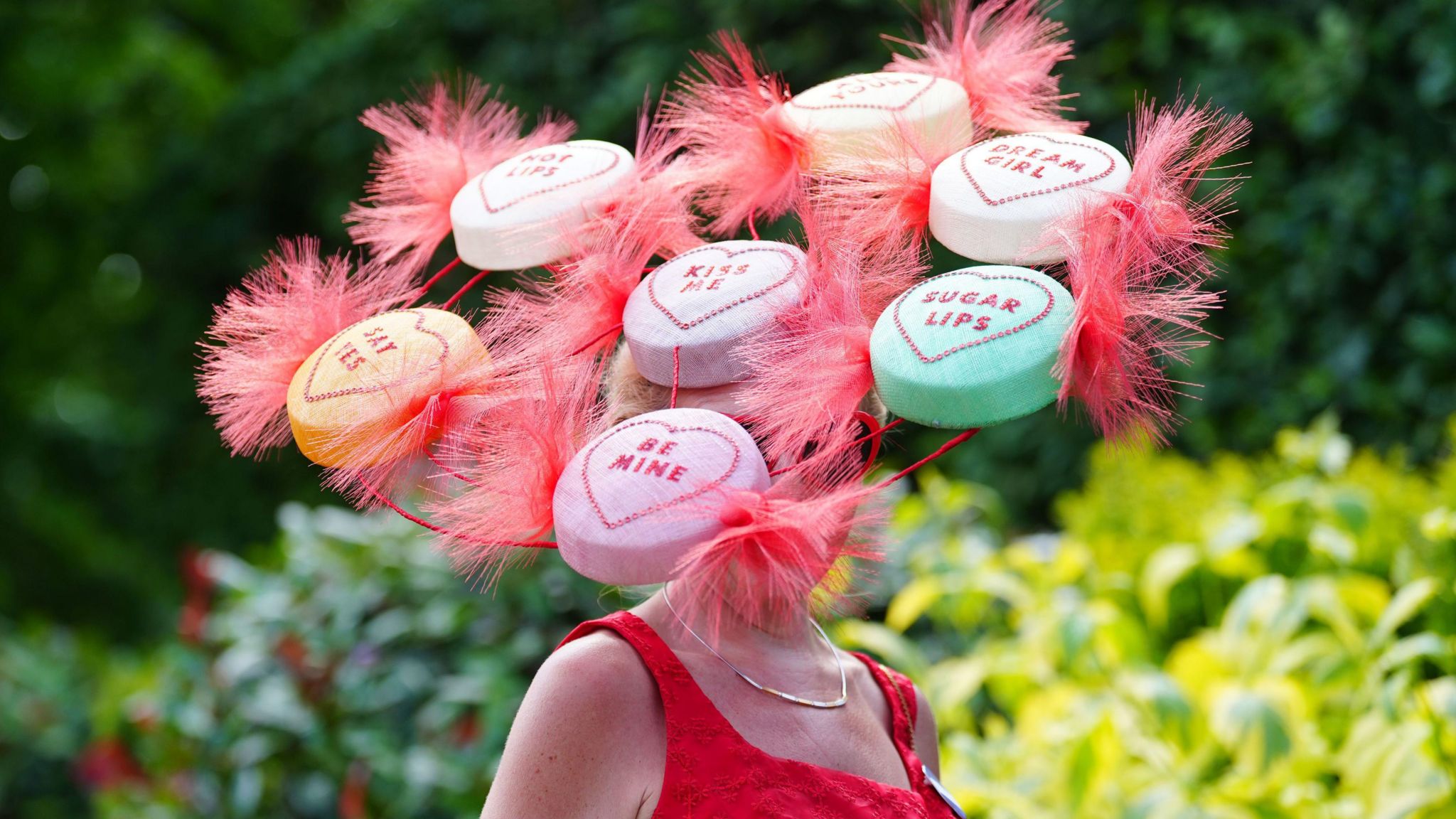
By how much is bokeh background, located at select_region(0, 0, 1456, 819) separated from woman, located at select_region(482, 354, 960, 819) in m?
0.48

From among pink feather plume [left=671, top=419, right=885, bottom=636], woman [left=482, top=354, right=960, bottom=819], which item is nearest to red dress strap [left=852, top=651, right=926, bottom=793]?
woman [left=482, top=354, right=960, bottom=819]

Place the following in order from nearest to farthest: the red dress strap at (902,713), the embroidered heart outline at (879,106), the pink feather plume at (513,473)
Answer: the pink feather plume at (513,473), the embroidered heart outline at (879,106), the red dress strap at (902,713)

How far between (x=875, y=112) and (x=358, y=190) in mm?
5489

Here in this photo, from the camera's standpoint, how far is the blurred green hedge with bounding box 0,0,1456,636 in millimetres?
3525

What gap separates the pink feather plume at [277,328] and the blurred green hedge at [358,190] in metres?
2.09

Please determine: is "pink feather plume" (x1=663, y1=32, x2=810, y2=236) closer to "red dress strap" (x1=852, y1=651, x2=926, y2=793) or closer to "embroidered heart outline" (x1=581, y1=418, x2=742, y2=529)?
"embroidered heart outline" (x1=581, y1=418, x2=742, y2=529)

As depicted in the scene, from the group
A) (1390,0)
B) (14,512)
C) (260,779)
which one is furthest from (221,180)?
(1390,0)

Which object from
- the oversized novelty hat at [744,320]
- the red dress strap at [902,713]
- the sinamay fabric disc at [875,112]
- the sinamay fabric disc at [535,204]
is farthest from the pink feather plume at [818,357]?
the red dress strap at [902,713]

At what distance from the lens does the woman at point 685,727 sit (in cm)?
121

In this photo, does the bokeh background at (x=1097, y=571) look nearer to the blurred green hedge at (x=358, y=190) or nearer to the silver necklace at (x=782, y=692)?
the blurred green hedge at (x=358, y=190)

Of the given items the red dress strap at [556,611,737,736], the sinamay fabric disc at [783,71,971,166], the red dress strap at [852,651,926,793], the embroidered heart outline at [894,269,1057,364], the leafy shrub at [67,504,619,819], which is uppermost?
the sinamay fabric disc at [783,71,971,166]

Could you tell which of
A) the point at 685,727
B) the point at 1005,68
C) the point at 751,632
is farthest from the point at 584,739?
the point at 1005,68

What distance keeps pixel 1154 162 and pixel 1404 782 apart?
134cm

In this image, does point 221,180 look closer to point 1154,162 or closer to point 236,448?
point 236,448
